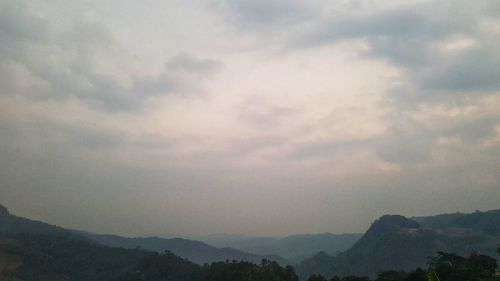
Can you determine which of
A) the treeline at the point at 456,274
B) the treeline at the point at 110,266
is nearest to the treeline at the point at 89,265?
the treeline at the point at 110,266

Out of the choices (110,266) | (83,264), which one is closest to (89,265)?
(83,264)

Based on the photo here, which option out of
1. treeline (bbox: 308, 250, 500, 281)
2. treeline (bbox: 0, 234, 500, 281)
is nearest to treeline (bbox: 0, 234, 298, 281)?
treeline (bbox: 0, 234, 500, 281)

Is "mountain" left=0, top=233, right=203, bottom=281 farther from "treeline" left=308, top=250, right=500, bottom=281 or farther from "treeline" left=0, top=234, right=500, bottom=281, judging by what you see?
"treeline" left=308, top=250, right=500, bottom=281

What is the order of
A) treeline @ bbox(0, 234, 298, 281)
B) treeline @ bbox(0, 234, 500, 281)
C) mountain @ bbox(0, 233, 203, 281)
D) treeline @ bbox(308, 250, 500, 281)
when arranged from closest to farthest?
treeline @ bbox(308, 250, 500, 281), treeline @ bbox(0, 234, 500, 281), treeline @ bbox(0, 234, 298, 281), mountain @ bbox(0, 233, 203, 281)

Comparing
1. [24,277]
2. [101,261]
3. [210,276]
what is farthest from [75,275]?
[210,276]

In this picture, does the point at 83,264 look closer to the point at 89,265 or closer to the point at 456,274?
the point at 89,265

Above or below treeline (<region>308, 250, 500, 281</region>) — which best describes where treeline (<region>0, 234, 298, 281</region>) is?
below

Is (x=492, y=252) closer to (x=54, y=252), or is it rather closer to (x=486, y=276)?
(x=486, y=276)

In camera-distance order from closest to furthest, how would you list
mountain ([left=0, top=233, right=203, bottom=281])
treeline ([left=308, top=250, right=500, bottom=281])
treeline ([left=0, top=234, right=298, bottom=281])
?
1. treeline ([left=308, top=250, right=500, bottom=281])
2. treeline ([left=0, top=234, right=298, bottom=281])
3. mountain ([left=0, top=233, right=203, bottom=281])

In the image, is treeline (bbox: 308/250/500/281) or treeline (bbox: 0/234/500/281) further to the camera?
treeline (bbox: 0/234/500/281)

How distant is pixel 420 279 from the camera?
55.1 meters

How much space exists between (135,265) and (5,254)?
47.3 meters

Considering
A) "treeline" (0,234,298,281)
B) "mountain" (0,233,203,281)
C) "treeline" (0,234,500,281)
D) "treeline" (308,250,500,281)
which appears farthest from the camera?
"mountain" (0,233,203,281)

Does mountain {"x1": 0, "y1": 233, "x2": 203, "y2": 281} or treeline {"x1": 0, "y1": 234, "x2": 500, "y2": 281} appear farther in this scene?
mountain {"x1": 0, "y1": 233, "x2": 203, "y2": 281}
